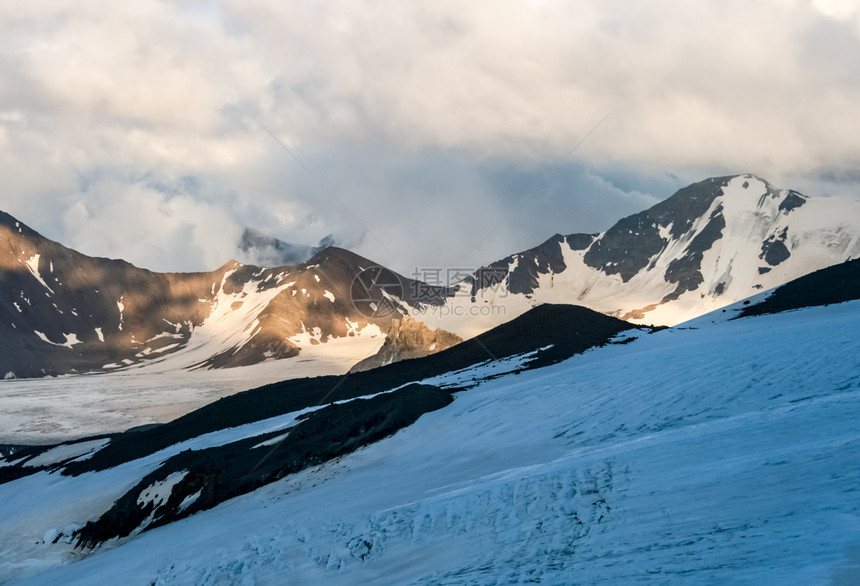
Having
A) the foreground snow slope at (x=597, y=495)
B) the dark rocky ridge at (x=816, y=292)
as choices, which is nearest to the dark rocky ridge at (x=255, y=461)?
the foreground snow slope at (x=597, y=495)

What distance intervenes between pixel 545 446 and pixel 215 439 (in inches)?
1214

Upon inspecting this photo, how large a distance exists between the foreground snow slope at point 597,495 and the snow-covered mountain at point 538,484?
2.7 inches

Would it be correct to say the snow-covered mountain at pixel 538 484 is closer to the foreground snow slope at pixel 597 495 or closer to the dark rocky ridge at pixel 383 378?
the foreground snow slope at pixel 597 495

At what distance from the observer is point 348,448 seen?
29719 millimetres

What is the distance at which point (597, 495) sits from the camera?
1510cm

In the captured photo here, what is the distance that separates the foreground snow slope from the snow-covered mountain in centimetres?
7

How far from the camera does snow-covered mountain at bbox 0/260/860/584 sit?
11883mm

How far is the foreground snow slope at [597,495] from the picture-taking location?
11367 mm

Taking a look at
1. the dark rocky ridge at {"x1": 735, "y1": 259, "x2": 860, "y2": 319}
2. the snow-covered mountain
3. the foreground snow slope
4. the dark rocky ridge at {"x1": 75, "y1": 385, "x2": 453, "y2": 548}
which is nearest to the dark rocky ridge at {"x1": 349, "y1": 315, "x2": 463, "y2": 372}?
the snow-covered mountain

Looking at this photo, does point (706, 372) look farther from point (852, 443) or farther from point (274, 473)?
point (274, 473)

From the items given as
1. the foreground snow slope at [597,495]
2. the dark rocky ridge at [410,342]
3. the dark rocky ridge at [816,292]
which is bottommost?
the foreground snow slope at [597,495]

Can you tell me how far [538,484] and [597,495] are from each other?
7.03 ft

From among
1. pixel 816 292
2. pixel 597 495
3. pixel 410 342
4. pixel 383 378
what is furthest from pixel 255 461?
pixel 410 342

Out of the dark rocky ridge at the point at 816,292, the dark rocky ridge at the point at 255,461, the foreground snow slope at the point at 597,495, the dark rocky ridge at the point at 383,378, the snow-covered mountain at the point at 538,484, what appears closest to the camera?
the foreground snow slope at the point at 597,495
